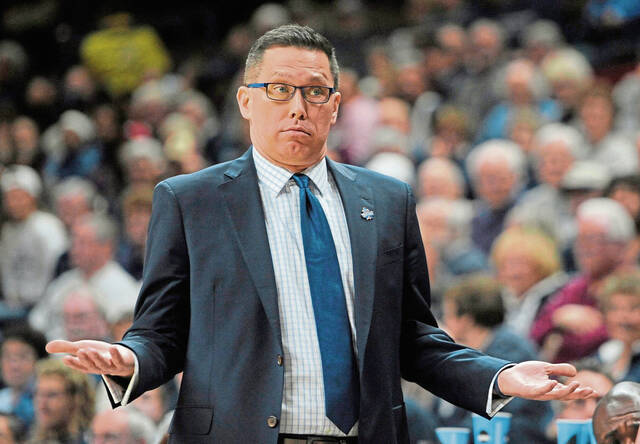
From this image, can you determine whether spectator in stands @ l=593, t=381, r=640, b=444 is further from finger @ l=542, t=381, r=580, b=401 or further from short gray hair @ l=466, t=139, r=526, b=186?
short gray hair @ l=466, t=139, r=526, b=186

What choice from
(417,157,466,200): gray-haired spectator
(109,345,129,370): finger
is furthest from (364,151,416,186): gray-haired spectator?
(109,345,129,370): finger

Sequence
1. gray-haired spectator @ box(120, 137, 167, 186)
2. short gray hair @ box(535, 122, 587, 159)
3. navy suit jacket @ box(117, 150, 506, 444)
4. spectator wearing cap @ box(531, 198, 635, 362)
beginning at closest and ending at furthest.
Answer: navy suit jacket @ box(117, 150, 506, 444) < spectator wearing cap @ box(531, 198, 635, 362) < short gray hair @ box(535, 122, 587, 159) < gray-haired spectator @ box(120, 137, 167, 186)

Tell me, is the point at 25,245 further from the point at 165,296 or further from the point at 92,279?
the point at 165,296

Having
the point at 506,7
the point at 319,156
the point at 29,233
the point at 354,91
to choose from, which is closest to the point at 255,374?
the point at 319,156

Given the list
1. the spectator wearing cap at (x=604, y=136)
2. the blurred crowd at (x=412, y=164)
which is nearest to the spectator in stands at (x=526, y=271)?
the blurred crowd at (x=412, y=164)

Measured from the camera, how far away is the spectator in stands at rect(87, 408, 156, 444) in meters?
4.52

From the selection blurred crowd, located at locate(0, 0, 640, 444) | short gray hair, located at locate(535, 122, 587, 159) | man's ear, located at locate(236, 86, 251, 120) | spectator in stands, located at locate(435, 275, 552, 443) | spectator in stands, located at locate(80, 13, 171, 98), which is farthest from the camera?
spectator in stands, located at locate(80, 13, 171, 98)

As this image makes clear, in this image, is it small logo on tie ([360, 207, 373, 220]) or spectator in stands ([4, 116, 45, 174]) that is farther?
spectator in stands ([4, 116, 45, 174])

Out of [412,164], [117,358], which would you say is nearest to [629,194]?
[412,164]

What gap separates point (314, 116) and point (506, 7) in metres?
8.17

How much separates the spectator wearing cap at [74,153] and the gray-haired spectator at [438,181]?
3.87m

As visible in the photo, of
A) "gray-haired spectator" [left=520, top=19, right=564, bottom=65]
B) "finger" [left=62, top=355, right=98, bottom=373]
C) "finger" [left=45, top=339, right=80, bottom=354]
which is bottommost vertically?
"finger" [left=62, top=355, right=98, bottom=373]

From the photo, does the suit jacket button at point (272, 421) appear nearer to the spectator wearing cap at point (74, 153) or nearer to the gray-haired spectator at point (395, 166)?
the gray-haired spectator at point (395, 166)

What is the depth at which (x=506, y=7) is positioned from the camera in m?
10.5
